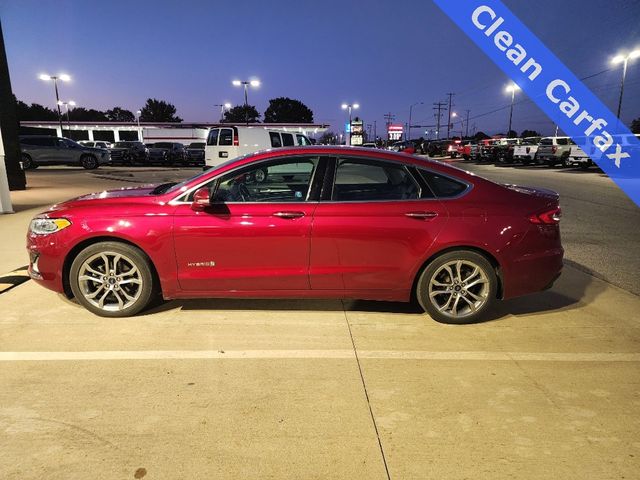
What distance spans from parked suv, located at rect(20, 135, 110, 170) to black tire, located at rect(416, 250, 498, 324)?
25.2 m

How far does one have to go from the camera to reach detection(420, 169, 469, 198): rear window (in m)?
4.05

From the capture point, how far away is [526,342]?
3.83 m

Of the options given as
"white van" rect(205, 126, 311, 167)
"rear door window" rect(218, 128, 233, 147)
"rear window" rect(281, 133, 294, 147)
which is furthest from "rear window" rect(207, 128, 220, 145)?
"rear window" rect(281, 133, 294, 147)

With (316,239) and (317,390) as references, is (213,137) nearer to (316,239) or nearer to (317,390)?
(316,239)

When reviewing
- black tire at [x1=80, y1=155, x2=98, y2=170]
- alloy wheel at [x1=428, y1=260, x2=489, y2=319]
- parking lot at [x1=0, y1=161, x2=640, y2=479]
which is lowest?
parking lot at [x1=0, y1=161, x2=640, y2=479]

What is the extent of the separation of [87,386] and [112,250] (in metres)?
1.34

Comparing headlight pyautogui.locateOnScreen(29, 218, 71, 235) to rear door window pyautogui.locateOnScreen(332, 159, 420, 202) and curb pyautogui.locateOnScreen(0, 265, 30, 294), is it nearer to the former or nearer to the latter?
curb pyautogui.locateOnScreen(0, 265, 30, 294)

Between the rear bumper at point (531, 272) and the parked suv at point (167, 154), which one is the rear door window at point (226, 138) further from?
the parked suv at point (167, 154)

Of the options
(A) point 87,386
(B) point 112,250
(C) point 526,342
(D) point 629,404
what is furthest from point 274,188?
(D) point 629,404

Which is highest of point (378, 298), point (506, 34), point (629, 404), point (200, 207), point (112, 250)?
point (506, 34)

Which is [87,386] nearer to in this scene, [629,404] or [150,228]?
[150,228]

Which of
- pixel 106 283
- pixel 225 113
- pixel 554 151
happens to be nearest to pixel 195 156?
pixel 554 151

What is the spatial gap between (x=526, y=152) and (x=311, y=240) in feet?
97.7

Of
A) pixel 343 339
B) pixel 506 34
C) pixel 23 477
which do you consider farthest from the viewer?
pixel 506 34
